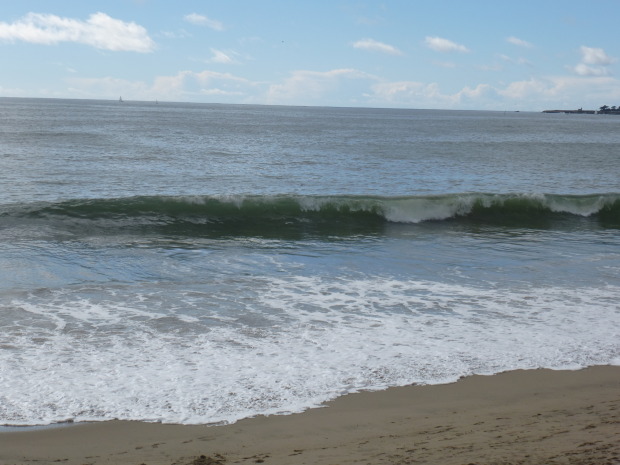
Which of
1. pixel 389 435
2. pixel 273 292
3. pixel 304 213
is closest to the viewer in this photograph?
pixel 389 435

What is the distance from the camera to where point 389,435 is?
5148 millimetres

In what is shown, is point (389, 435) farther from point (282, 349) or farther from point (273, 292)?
point (273, 292)

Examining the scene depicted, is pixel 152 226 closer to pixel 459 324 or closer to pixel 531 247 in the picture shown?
pixel 531 247

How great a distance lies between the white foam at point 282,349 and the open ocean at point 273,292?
29 millimetres

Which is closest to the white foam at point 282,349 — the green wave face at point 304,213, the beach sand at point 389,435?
the beach sand at point 389,435

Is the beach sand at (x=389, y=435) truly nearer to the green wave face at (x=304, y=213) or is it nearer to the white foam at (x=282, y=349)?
the white foam at (x=282, y=349)

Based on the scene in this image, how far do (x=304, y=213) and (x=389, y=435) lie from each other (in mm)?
14111

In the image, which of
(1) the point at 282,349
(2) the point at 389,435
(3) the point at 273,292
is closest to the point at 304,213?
(3) the point at 273,292

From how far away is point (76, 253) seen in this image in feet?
42.8

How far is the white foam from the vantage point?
5.91 meters

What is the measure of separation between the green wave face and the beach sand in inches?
412

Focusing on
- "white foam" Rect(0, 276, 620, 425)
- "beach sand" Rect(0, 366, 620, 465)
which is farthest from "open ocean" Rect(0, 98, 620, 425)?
"beach sand" Rect(0, 366, 620, 465)

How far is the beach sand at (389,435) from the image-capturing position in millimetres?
4613

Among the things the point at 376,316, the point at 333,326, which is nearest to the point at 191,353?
the point at 333,326
